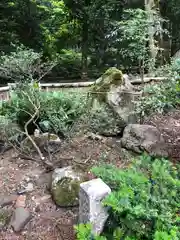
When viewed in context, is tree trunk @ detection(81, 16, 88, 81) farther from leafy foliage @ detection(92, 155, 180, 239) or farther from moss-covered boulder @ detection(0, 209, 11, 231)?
leafy foliage @ detection(92, 155, 180, 239)

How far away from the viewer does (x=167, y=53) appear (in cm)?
1140

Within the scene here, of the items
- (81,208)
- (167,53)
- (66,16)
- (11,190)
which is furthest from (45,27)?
(81,208)

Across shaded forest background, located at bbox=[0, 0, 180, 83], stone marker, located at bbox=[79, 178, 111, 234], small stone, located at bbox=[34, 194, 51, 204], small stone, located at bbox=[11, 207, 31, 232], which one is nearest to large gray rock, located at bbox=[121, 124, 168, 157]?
small stone, located at bbox=[34, 194, 51, 204]

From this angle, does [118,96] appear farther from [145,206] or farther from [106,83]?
[145,206]

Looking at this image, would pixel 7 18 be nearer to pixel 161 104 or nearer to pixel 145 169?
pixel 161 104

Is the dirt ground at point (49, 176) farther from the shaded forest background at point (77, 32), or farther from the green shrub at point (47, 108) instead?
the shaded forest background at point (77, 32)

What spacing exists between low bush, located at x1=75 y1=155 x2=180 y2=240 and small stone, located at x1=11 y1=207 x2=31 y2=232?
1.01 meters

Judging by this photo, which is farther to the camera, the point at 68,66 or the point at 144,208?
the point at 68,66

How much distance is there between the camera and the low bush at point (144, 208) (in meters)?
2.15

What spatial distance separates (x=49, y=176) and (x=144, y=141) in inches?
54.8

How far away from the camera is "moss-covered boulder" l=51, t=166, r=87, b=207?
124 inches

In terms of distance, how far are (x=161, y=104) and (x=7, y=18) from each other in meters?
9.27

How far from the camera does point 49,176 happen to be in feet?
11.9

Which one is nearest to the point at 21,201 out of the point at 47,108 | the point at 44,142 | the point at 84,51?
the point at 44,142
